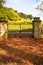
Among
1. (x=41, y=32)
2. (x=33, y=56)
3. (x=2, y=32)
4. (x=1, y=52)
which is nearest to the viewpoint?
(x=33, y=56)

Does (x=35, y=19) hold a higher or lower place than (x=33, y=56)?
higher

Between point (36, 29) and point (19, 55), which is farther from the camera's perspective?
point (36, 29)

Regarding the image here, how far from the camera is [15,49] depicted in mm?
13266

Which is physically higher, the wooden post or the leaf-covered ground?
the wooden post

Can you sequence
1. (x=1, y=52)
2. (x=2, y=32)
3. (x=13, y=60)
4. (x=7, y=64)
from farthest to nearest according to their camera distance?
(x=2, y=32) → (x=1, y=52) → (x=13, y=60) → (x=7, y=64)

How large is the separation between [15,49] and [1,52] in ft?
4.41

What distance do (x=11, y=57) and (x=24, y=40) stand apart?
5.61m

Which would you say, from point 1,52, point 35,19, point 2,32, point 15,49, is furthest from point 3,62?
point 35,19

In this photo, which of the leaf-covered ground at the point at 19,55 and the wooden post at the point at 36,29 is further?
the wooden post at the point at 36,29

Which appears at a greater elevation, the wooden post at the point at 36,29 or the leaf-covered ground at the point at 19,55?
the wooden post at the point at 36,29

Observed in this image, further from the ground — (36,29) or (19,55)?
(36,29)

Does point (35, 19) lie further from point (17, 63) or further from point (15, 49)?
point (17, 63)

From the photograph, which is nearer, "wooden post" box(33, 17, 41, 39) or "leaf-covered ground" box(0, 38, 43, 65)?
"leaf-covered ground" box(0, 38, 43, 65)

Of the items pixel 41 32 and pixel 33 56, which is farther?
pixel 41 32
